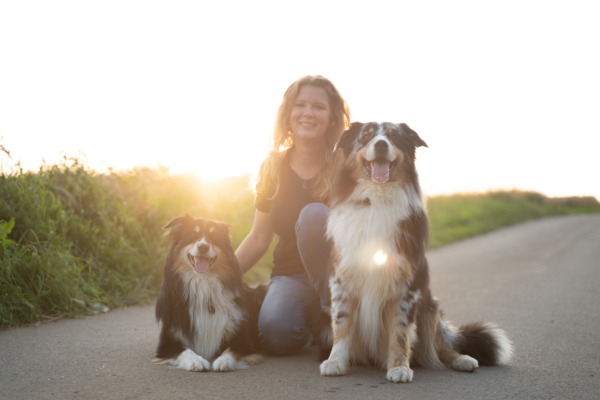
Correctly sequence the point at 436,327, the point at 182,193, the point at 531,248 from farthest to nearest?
1. the point at 531,248
2. the point at 182,193
3. the point at 436,327

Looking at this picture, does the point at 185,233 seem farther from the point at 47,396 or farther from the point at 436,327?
the point at 436,327

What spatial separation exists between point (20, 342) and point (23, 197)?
6.63 ft

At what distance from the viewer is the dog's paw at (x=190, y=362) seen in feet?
12.2

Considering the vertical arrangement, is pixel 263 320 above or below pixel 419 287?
below

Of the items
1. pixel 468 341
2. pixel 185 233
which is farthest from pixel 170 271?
pixel 468 341

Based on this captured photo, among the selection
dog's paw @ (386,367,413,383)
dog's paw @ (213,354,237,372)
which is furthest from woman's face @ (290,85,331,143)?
dog's paw @ (386,367,413,383)

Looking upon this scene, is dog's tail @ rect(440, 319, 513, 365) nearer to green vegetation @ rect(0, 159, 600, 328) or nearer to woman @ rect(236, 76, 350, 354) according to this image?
woman @ rect(236, 76, 350, 354)

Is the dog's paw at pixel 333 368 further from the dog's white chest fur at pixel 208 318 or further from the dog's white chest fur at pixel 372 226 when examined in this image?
the dog's white chest fur at pixel 208 318

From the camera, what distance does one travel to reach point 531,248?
12.4 meters

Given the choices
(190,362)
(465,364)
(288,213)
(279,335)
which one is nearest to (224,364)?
(190,362)

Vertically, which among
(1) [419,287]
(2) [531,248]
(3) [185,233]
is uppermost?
(3) [185,233]

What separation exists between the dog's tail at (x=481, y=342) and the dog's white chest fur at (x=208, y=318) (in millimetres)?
1557

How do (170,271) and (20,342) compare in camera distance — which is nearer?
(170,271)

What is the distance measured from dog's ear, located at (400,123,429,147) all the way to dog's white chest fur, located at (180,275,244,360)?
1.69 metres
